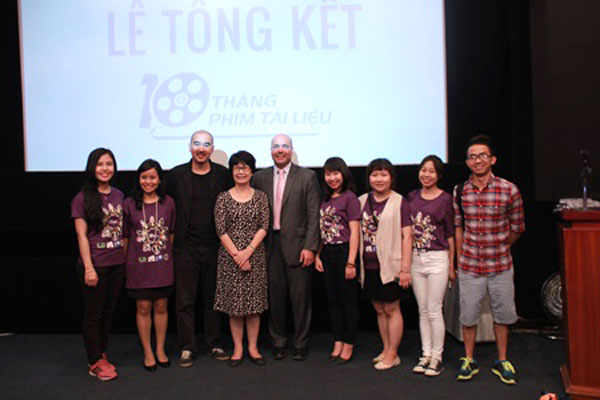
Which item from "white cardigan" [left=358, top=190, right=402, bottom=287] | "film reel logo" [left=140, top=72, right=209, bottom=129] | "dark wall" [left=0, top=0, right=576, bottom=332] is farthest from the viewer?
"film reel logo" [left=140, top=72, right=209, bottom=129]

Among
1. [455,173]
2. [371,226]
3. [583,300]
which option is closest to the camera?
[583,300]

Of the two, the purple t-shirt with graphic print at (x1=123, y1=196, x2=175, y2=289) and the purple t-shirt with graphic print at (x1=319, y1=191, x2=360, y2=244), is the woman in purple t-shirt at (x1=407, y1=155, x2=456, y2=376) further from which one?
the purple t-shirt with graphic print at (x1=123, y1=196, x2=175, y2=289)

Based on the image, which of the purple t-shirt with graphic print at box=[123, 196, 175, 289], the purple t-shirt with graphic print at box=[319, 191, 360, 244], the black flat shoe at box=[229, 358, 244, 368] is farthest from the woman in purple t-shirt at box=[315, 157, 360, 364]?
the purple t-shirt with graphic print at box=[123, 196, 175, 289]

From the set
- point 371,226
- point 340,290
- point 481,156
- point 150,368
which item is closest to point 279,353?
point 340,290

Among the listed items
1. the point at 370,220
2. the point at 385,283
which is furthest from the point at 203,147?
the point at 385,283

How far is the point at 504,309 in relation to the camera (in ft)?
9.06

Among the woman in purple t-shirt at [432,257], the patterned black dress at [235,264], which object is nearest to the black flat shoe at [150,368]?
the patterned black dress at [235,264]

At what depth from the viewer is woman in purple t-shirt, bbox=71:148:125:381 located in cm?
291

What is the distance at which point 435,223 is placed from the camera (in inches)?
114

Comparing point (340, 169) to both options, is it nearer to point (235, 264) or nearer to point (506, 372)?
point (235, 264)

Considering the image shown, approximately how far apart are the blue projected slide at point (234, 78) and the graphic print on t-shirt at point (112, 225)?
977mm

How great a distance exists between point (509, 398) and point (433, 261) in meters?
0.81

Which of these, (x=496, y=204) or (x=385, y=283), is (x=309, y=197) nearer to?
(x=385, y=283)

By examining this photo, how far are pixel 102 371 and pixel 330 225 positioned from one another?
5.43ft
